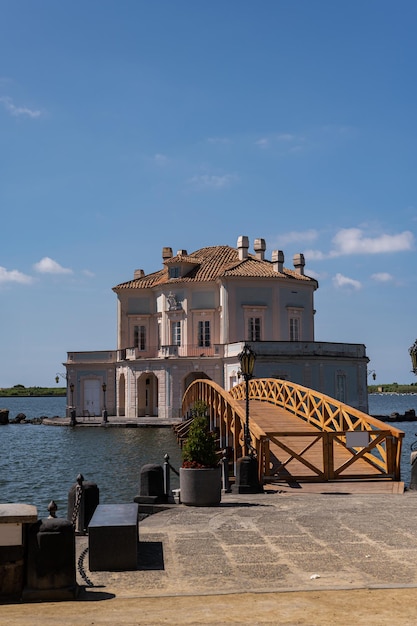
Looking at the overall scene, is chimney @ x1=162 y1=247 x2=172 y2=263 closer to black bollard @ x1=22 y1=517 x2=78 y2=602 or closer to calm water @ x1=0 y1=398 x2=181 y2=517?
calm water @ x1=0 y1=398 x2=181 y2=517

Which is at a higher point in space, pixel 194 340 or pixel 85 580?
pixel 194 340

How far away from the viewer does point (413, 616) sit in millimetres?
6898

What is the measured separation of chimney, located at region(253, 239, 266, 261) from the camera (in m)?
61.6

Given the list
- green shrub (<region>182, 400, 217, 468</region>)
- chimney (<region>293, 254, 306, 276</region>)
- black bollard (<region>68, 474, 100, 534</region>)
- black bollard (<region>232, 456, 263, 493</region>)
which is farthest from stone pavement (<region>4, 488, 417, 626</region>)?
chimney (<region>293, 254, 306, 276</region>)

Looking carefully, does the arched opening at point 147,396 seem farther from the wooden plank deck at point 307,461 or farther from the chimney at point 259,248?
the wooden plank deck at point 307,461

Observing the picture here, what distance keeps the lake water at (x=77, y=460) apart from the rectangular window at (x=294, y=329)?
1125 centimetres

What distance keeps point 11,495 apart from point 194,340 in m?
33.7

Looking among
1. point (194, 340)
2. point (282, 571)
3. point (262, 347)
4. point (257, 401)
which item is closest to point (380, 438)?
point (282, 571)

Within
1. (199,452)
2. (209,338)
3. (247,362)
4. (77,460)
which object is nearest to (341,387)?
(209,338)

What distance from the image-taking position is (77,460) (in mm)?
33750

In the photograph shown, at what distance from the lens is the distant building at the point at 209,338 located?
5103cm

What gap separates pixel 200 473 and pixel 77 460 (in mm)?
20854

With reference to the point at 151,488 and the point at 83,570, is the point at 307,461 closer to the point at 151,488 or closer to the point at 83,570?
the point at 151,488

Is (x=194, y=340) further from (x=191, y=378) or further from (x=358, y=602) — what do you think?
(x=358, y=602)
